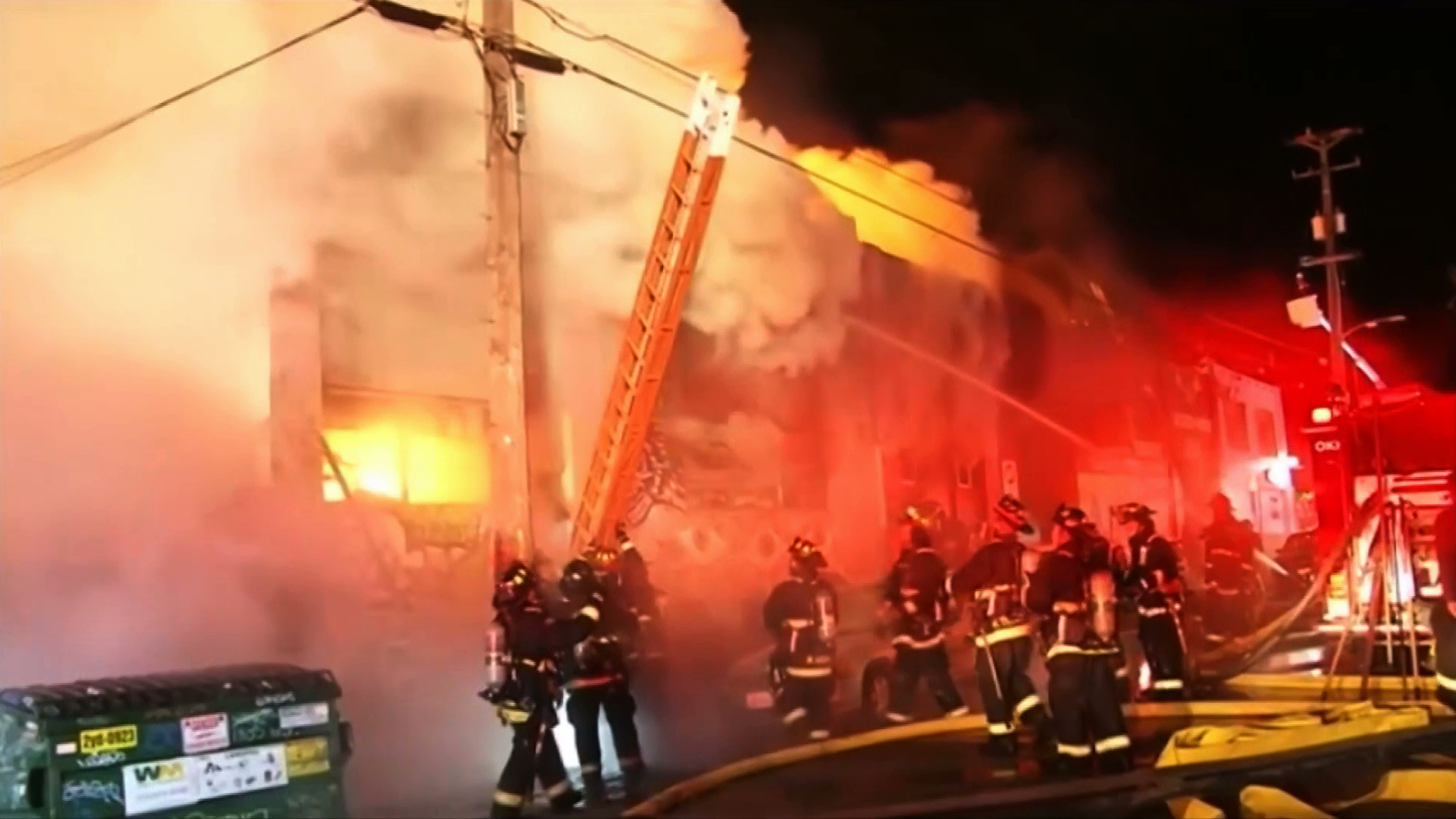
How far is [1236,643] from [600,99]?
200 inches

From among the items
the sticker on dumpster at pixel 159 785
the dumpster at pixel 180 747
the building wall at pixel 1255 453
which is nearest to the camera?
the dumpster at pixel 180 747

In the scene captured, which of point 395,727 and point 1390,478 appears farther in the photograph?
point 1390,478

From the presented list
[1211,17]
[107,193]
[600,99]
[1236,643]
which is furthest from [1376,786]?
[107,193]

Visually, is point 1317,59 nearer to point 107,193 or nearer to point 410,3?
point 410,3

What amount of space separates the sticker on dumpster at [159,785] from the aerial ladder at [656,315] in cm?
234

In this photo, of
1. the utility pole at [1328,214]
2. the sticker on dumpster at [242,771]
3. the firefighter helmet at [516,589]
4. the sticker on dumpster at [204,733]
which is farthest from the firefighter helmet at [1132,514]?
the sticker on dumpster at [204,733]

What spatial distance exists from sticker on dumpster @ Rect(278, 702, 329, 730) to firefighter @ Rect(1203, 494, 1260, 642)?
5.39 metres

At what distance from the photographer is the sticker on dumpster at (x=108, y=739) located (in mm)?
5227

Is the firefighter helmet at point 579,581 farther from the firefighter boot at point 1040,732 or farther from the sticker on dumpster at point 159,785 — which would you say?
the firefighter boot at point 1040,732

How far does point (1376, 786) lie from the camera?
6680 mm

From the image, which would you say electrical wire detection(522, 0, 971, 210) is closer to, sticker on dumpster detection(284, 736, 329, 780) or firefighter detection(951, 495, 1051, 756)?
firefighter detection(951, 495, 1051, 756)

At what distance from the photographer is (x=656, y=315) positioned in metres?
7.41

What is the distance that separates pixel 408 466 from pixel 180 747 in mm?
1812

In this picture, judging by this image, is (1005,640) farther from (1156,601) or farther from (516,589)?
(516,589)
